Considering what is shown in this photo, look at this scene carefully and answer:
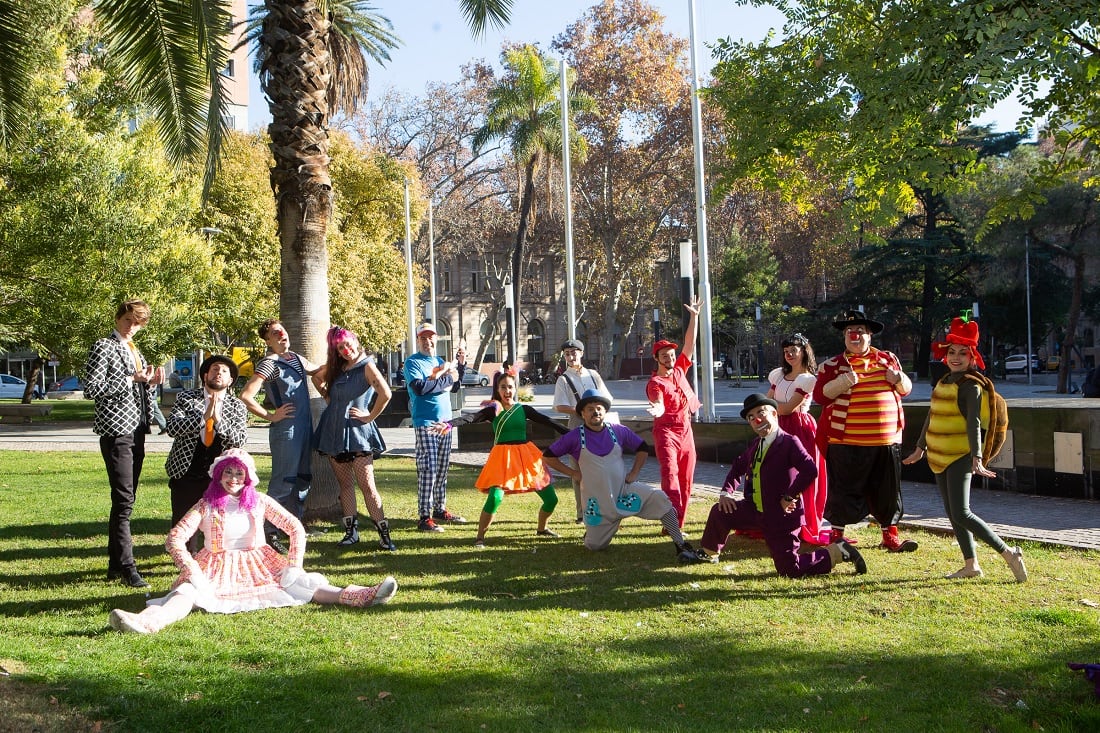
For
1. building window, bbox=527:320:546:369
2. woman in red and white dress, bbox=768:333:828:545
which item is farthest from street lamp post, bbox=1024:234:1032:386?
woman in red and white dress, bbox=768:333:828:545

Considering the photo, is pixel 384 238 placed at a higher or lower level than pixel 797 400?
higher

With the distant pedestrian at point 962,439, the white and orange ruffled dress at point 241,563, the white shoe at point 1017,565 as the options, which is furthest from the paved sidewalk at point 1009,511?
the white and orange ruffled dress at point 241,563

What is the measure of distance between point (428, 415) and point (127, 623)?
418 centimetres

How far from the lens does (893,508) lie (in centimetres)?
779

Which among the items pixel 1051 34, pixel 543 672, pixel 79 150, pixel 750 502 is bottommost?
pixel 543 672

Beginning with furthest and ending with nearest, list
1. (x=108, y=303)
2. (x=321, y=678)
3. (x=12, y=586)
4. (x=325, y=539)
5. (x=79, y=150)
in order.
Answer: (x=108, y=303)
(x=79, y=150)
(x=325, y=539)
(x=12, y=586)
(x=321, y=678)

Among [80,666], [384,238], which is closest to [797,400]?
[80,666]

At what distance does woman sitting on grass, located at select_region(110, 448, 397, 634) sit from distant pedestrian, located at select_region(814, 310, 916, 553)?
3.63 metres

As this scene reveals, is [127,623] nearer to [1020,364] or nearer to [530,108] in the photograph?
[530,108]

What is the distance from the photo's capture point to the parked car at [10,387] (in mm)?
54406

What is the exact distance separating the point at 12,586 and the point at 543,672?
4136mm

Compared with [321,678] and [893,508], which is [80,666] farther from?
[893,508]

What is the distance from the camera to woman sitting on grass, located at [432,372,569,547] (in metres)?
8.38

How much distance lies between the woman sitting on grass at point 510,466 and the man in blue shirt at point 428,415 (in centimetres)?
61
